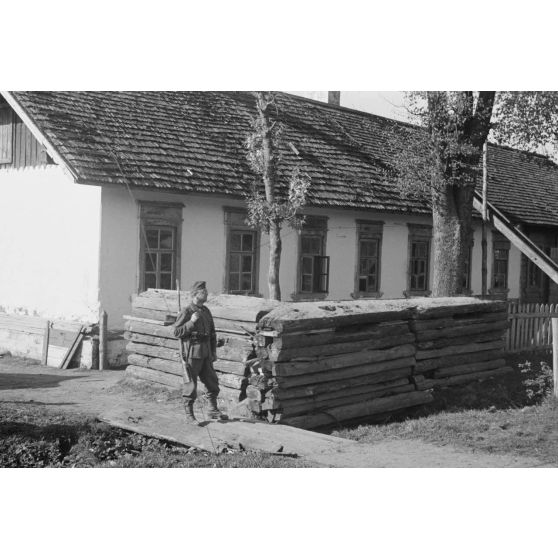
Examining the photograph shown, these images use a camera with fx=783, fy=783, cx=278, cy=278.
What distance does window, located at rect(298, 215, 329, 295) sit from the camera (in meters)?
17.2

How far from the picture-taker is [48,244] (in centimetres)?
1448

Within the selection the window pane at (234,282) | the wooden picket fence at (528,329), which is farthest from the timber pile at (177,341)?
the wooden picket fence at (528,329)

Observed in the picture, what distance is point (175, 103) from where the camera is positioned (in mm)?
16484

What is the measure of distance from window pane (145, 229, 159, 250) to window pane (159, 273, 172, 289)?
56 centimetres

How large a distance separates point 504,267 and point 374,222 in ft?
21.4

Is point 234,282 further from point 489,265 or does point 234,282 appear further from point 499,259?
point 499,259

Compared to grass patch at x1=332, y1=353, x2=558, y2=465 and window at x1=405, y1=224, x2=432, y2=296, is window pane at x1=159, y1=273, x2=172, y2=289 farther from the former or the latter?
window at x1=405, y1=224, x2=432, y2=296

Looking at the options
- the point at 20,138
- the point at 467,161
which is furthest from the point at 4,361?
the point at 467,161

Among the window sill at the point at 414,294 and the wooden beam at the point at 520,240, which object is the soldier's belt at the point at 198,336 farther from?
the wooden beam at the point at 520,240

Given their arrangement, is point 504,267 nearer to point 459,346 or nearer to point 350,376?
point 459,346

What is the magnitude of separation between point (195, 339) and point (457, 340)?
5.06m

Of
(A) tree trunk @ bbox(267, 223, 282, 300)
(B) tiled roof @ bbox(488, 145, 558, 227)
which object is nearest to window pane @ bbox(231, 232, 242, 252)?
(A) tree trunk @ bbox(267, 223, 282, 300)

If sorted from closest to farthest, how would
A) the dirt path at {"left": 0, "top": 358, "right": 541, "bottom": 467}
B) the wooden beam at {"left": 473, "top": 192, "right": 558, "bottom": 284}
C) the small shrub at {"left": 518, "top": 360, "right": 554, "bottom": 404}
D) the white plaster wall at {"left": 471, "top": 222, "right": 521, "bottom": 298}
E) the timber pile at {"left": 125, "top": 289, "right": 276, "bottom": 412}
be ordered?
the dirt path at {"left": 0, "top": 358, "right": 541, "bottom": 467} → the timber pile at {"left": 125, "top": 289, "right": 276, "bottom": 412} → the small shrub at {"left": 518, "top": 360, "right": 554, "bottom": 404} → the wooden beam at {"left": 473, "top": 192, "right": 558, "bottom": 284} → the white plaster wall at {"left": 471, "top": 222, "right": 521, "bottom": 298}

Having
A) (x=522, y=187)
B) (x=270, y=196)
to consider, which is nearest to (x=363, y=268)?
(x=270, y=196)
